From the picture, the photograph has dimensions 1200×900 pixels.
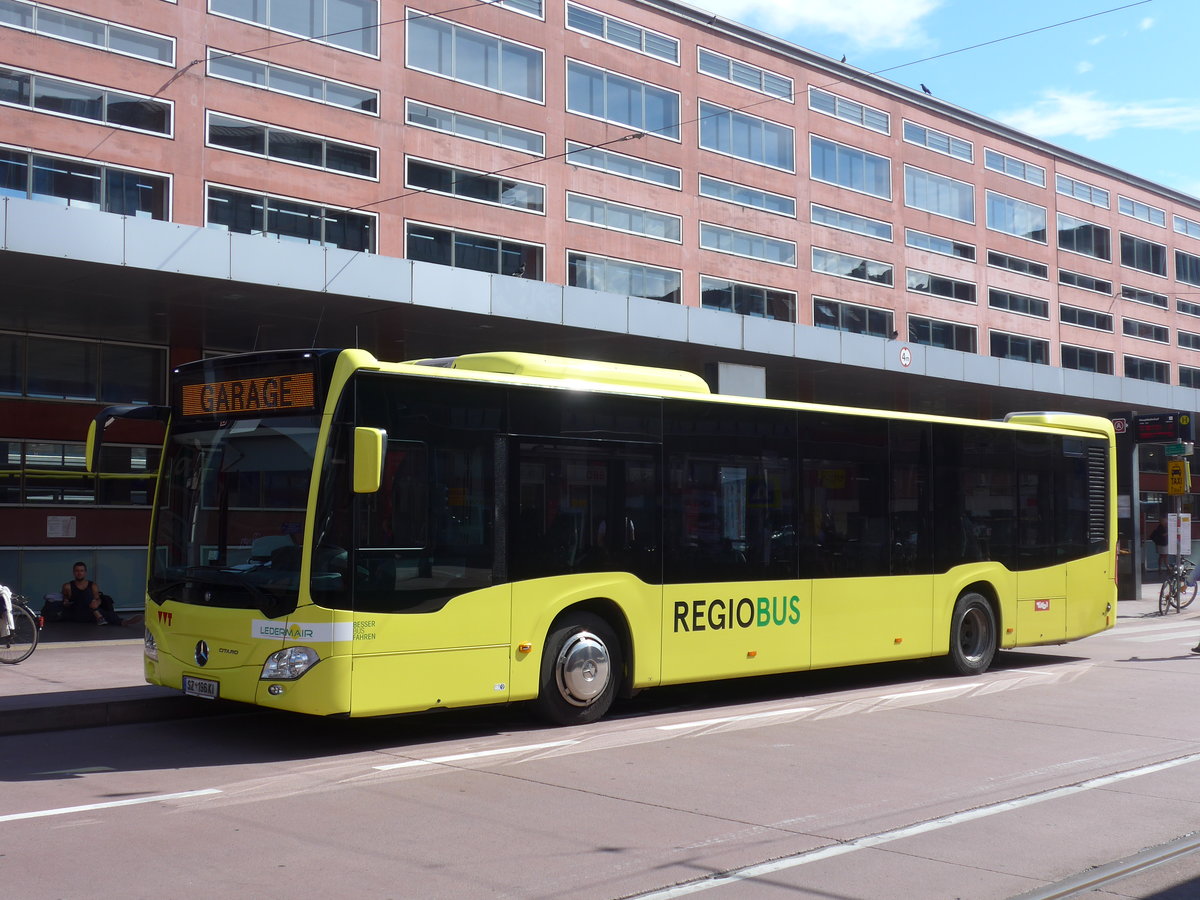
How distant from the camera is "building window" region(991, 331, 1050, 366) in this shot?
43969 mm

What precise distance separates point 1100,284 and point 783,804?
46662 millimetres

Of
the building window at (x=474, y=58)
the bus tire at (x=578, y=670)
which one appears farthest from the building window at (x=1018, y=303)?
the bus tire at (x=578, y=670)

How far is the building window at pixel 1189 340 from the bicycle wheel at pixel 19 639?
5150cm

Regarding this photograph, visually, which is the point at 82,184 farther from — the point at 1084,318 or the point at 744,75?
the point at 1084,318

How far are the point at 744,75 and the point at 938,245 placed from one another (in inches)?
402

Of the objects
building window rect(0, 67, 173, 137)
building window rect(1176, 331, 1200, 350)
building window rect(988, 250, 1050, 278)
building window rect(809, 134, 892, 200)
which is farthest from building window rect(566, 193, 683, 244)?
building window rect(1176, 331, 1200, 350)

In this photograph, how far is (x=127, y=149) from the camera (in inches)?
892

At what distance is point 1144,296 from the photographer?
52812mm

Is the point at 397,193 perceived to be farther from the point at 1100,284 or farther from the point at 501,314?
the point at 1100,284

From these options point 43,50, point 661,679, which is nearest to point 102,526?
point 43,50

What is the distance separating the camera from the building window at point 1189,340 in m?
55.2

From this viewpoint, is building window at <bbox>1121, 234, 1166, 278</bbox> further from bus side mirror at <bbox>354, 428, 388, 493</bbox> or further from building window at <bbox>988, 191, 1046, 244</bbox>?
bus side mirror at <bbox>354, 428, 388, 493</bbox>

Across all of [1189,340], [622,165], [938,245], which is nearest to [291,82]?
[622,165]

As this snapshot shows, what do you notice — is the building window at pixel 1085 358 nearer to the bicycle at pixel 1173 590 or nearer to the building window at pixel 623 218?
the bicycle at pixel 1173 590
